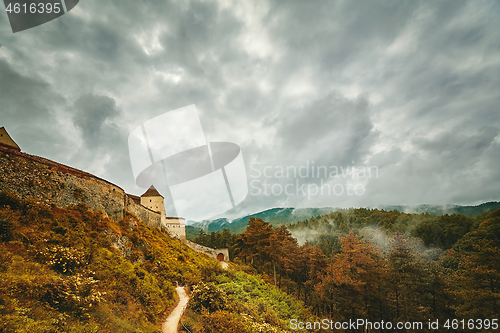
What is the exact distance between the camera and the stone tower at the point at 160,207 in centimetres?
5228

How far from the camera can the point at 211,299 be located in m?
13.7

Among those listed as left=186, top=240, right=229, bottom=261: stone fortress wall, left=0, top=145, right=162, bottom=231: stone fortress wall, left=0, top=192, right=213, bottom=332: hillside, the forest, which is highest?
left=0, top=145, right=162, bottom=231: stone fortress wall

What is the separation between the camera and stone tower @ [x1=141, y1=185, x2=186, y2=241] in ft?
172

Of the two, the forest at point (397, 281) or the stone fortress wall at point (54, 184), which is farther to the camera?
the forest at point (397, 281)

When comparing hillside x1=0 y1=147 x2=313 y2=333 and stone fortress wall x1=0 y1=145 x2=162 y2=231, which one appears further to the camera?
stone fortress wall x1=0 y1=145 x2=162 y2=231

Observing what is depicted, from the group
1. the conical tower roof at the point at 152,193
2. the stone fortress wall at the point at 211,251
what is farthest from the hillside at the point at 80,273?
the conical tower roof at the point at 152,193

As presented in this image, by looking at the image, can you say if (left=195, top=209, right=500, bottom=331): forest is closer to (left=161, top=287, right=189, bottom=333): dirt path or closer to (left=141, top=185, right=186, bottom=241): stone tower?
(left=161, top=287, right=189, bottom=333): dirt path

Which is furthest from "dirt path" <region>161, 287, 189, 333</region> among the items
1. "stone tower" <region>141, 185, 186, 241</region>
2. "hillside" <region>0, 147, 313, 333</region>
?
"stone tower" <region>141, 185, 186, 241</region>

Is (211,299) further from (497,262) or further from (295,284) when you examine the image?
(295,284)

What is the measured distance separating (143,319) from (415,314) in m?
23.3

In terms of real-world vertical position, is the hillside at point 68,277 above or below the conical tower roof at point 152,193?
below

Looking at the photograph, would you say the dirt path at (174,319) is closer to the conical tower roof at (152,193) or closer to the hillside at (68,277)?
the hillside at (68,277)

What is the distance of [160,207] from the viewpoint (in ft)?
174

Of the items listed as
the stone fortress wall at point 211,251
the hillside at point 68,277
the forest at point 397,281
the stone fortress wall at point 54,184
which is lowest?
the stone fortress wall at point 211,251
